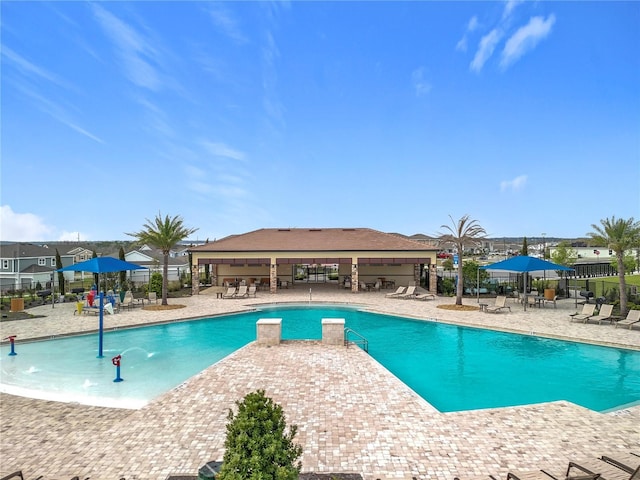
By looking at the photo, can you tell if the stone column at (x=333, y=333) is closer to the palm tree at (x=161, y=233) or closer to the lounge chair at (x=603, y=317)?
the lounge chair at (x=603, y=317)

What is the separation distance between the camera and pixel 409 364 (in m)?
12.1

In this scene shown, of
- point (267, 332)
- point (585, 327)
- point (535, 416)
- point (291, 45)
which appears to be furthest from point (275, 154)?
point (535, 416)

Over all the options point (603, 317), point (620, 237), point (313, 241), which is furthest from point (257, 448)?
point (313, 241)

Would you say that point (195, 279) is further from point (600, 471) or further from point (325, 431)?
point (600, 471)

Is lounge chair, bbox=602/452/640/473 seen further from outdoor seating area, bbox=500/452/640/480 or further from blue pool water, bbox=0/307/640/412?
blue pool water, bbox=0/307/640/412

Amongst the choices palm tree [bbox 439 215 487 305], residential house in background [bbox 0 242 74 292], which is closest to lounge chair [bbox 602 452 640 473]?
palm tree [bbox 439 215 487 305]

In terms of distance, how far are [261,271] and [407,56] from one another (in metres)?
20.3

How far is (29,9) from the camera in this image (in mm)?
15164

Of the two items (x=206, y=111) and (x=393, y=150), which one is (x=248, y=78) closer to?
A: (x=206, y=111)

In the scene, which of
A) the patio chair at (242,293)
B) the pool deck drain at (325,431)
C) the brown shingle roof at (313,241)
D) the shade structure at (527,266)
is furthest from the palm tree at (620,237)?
the patio chair at (242,293)

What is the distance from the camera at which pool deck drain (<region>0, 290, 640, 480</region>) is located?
549 centimetres

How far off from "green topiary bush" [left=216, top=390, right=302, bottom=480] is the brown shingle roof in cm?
2430

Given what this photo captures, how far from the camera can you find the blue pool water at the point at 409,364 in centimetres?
937

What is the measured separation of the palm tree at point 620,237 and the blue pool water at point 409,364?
6.56 m
